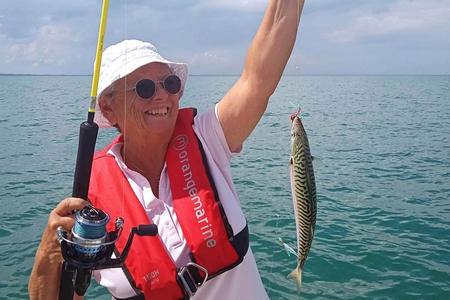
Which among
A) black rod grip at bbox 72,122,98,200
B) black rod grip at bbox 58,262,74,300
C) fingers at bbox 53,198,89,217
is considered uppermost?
black rod grip at bbox 72,122,98,200

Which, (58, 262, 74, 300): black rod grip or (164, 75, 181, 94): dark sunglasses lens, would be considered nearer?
(58, 262, 74, 300): black rod grip

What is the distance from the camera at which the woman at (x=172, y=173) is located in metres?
2.35

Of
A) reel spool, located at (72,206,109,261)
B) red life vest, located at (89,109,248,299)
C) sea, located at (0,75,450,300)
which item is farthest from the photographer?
sea, located at (0,75,450,300)

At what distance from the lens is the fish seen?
2.85 meters

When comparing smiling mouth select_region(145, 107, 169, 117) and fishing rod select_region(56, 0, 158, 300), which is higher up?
smiling mouth select_region(145, 107, 169, 117)

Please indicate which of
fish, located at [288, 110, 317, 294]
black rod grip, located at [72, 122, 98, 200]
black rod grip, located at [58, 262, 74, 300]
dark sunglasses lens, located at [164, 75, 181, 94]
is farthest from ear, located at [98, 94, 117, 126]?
fish, located at [288, 110, 317, 294]

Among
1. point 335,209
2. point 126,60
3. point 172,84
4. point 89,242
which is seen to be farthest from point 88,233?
point 335,209

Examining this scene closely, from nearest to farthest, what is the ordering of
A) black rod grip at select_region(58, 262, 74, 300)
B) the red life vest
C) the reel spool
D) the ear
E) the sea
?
the reel spool, black rod grip at select_region(58, 262, 74, 300), the red life vest, the ear, the sea

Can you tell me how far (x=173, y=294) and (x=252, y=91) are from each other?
1.25m

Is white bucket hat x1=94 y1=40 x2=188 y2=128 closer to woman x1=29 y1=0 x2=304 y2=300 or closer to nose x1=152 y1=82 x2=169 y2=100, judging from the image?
woman x1=29 y1=0 x2=304 y2=300

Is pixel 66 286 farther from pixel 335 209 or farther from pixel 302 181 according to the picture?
pixel 335 209

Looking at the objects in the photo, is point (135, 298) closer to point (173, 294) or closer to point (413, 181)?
point (173, 294)

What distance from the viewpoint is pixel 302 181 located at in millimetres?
2939

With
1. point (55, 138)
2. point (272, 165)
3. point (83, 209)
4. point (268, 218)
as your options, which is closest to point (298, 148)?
point (83, 209)
